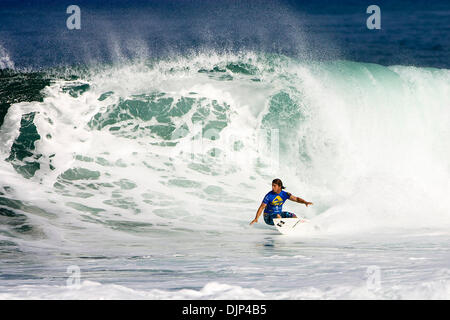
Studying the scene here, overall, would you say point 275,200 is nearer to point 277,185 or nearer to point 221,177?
point 277,185

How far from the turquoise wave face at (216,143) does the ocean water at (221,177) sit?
4 centimetres

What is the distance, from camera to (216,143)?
15.0 m

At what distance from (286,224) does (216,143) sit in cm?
454

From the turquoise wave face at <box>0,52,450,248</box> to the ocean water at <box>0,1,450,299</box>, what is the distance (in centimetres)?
4

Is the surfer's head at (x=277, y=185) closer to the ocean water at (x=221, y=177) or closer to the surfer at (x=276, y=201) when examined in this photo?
the surfer at (x=276, y=201)

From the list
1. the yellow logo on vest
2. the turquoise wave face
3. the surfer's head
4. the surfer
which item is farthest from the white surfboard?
the turquoise wave face

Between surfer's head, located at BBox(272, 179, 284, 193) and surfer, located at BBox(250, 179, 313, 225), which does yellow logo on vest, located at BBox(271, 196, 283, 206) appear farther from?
surfer's head, located at BBox(272, 179, 284, 193)

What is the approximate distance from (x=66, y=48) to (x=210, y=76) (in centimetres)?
1258

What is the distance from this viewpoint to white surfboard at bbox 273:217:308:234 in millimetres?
10781

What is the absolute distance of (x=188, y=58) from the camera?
55.1ft
